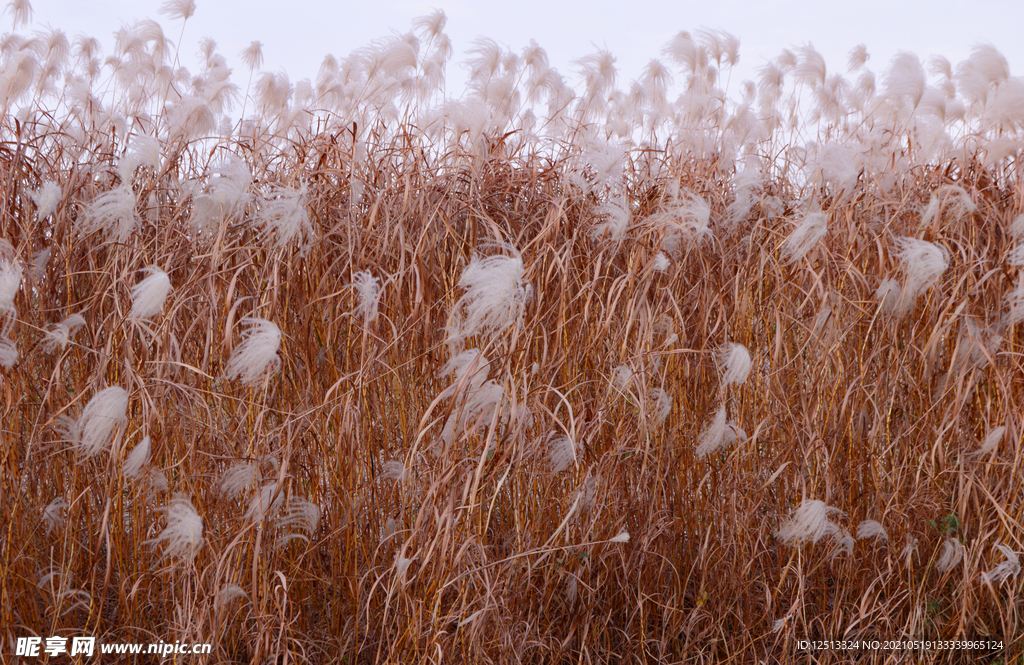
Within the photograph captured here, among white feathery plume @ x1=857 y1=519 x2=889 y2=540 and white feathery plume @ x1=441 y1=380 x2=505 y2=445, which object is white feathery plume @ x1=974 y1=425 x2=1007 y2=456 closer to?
white feathery plume @ x1=857 y1=519 x2=889 y2=540

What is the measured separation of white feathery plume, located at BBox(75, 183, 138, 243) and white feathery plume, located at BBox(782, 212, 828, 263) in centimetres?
155

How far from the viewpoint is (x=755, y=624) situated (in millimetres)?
2068

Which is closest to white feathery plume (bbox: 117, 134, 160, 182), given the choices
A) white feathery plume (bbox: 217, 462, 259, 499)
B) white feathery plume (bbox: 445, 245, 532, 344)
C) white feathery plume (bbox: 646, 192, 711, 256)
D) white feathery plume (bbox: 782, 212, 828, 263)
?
white feathery plume (bbox: 217, 462, 259, 499)

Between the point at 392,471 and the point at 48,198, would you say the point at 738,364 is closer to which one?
the point at 392,471

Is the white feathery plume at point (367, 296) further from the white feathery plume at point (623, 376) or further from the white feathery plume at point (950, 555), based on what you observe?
the white feathery plume at point (950, 555)

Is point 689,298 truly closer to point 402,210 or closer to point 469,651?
point 402,210

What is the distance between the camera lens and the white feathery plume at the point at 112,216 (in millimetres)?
1768

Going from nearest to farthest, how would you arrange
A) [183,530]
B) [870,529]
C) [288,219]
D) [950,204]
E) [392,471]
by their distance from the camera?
[183,530] → [288,219] → [392,471] → [870,529] → [950,204]

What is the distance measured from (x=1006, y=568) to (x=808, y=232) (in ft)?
3.31

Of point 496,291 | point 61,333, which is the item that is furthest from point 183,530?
point 496,291

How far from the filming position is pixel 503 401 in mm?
1658

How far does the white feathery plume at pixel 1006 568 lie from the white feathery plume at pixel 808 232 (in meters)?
0.89

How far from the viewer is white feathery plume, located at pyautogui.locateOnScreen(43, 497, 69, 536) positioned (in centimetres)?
187

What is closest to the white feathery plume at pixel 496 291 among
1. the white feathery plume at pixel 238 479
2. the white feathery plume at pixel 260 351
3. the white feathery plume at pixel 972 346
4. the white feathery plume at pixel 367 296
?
the white feathery plume at pixel 367 296
